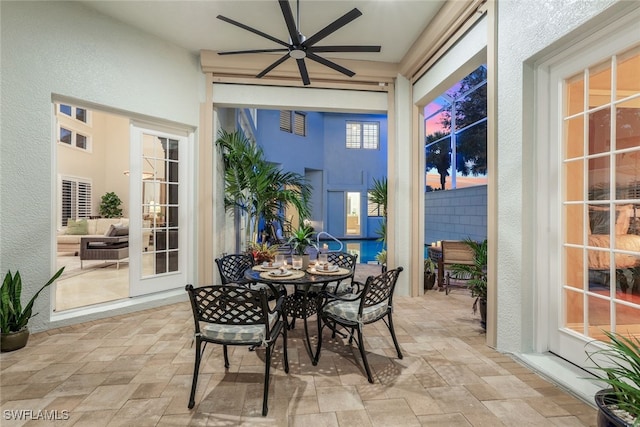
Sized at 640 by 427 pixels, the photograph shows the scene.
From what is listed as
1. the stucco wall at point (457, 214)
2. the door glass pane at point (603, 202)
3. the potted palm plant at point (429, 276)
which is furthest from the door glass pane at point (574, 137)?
the stucco wall at point (457, 214)

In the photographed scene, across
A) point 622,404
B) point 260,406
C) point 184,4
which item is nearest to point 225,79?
point 184,4

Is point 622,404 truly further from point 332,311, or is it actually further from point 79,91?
point 79,91

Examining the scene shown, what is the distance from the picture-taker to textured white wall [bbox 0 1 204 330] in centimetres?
293

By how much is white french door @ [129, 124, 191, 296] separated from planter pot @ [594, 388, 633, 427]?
14.4ft

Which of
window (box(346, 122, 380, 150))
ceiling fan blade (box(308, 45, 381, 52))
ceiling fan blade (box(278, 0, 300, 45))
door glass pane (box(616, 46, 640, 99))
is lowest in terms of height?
door glass pane (box(616, 46, 640, 99))

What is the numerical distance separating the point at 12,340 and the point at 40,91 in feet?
7.92

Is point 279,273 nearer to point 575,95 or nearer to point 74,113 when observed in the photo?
point 575,95

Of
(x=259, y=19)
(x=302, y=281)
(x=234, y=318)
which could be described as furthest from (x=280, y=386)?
(x=259, y=19)

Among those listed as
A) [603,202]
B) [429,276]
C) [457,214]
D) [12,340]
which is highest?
[603,202]

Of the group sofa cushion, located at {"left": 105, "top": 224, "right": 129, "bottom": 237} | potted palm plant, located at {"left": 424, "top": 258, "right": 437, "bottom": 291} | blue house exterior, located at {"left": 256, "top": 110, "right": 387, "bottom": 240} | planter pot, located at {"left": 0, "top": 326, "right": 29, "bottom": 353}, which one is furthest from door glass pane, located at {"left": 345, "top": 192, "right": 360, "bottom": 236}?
planter pot, located at {"left": 0, "top": 326, "right": 29, "bottom": 353}

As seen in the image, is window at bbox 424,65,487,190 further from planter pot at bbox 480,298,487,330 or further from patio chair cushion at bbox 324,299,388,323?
patio chair cushion at bbox 324,299,388,323

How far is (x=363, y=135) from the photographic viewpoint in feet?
43.2

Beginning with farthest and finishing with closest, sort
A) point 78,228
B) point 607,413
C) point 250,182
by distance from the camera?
point 78,228 < point 250,182 < point 607,413

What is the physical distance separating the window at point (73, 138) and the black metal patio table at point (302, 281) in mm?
8953
